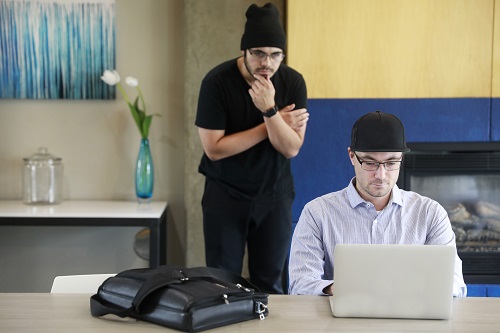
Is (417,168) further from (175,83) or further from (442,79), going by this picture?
(175,83)

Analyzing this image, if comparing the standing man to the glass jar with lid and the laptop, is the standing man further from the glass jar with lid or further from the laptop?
the laptop

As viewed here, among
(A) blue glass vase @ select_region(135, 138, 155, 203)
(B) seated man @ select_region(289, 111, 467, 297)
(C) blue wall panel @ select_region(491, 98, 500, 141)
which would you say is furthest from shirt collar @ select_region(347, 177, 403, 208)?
(A) blue glass vase @ select_region(135, 138, 155, 203)

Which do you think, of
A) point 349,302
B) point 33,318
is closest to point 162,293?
point 33,318

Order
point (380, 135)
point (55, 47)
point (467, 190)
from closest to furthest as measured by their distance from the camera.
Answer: point (380, 135) < point (467, 190) < point (55, 47)

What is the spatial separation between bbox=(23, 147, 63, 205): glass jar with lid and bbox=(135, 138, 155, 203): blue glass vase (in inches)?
19.0

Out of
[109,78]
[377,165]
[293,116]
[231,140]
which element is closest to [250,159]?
[231,140]

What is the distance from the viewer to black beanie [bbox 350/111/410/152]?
260 cm

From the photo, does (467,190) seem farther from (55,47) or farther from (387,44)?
(55,47)

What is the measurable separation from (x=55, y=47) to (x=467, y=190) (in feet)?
8.08

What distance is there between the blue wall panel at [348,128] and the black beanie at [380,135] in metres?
1.58

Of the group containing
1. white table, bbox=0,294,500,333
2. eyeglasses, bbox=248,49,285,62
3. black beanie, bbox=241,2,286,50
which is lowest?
white table, bbox=0,294,500,333

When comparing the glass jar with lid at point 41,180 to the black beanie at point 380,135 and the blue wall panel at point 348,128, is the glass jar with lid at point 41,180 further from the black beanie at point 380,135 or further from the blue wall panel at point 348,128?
the black beanie at point 380,135

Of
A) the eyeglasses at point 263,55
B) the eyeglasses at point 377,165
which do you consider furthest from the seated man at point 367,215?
the eyeglasses at point 263,55

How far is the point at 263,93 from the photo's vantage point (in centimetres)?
350
